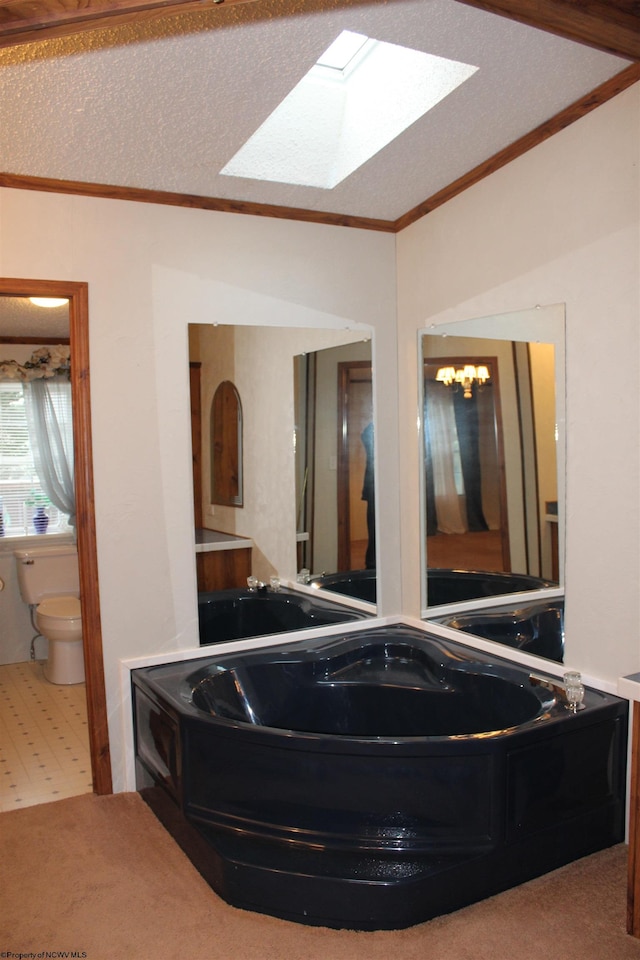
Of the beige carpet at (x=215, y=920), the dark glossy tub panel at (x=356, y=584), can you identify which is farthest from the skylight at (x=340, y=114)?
the beige carpet at (x=215, y=920)

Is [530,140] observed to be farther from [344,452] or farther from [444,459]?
[344,452]

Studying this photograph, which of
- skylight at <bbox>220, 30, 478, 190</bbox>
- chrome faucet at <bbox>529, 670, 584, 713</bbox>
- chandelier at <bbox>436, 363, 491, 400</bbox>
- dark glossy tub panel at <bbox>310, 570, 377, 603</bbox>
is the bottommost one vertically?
chrome faucet at <bbox>529, 670, 584, 713</bbox>

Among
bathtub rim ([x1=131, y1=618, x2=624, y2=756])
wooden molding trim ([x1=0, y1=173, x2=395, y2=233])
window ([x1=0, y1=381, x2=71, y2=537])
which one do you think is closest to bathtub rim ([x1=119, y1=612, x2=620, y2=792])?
bathtub rim ([x1=131, y1=618, x2=624, y2=756])

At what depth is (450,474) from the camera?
332 cm

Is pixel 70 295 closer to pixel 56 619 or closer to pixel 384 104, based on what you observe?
pixel 384 104

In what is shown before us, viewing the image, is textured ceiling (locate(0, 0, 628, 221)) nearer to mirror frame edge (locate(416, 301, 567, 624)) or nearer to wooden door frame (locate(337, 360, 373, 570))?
mirror frame edge (locate(416, 301, 567, 624))

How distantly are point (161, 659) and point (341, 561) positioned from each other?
0.93 metres

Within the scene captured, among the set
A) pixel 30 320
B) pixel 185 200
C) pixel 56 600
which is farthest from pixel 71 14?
pixel 56 600

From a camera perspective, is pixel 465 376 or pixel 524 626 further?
pixel 465 376

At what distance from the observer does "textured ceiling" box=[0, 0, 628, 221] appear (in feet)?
6.44

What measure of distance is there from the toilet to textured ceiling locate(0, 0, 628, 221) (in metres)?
2.63

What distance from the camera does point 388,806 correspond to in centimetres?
219

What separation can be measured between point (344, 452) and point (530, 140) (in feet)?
4.91

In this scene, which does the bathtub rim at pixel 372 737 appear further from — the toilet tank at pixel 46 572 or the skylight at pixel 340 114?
the toilet tank at pixel 46 572
